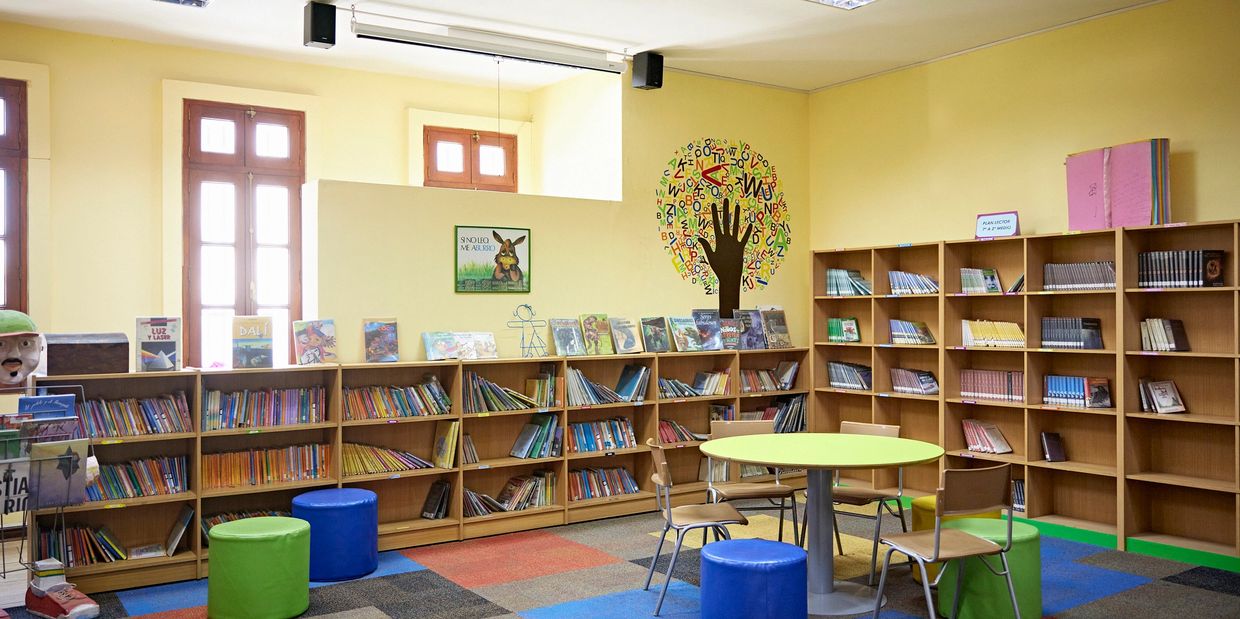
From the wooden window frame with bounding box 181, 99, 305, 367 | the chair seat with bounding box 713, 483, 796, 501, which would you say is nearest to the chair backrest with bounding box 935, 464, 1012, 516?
the chair seat with bounding box 713, 483, 796, 501

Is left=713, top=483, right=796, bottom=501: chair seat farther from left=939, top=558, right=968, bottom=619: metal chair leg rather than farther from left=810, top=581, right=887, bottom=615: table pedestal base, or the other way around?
left=939, top=558, right=968, bottom=619: metal chair leg

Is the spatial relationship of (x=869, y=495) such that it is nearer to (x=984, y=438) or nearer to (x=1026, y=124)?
(x=984, y=438)

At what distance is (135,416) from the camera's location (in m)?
5.65

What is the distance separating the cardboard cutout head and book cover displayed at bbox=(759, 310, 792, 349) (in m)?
5.45

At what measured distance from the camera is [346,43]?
727cm

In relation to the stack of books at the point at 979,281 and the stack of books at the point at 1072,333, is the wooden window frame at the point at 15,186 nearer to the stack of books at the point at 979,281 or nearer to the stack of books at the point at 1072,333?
the stack of books at the point at 979,281

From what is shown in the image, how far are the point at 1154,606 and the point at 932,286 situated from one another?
2.99 meters

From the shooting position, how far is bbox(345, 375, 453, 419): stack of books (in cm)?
641

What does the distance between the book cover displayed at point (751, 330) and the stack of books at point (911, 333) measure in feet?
3.68

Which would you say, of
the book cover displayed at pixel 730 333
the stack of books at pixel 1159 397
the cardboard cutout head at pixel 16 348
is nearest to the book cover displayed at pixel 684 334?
the book cover displayed at pixel 730 333

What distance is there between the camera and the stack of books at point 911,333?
7590 mm

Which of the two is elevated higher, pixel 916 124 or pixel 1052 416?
pixel 916 124

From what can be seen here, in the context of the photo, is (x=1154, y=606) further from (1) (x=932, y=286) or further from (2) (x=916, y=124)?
(2) (x=916, y=124)

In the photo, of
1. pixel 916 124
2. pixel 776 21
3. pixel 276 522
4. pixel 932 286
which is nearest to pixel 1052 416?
pixel 932 286
